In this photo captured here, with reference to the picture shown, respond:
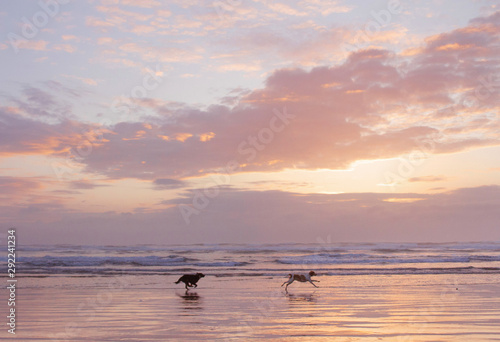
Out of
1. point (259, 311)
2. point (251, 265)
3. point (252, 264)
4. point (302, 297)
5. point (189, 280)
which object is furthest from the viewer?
point (252, 264)

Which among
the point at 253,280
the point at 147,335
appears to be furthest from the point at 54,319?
the point at 253,280

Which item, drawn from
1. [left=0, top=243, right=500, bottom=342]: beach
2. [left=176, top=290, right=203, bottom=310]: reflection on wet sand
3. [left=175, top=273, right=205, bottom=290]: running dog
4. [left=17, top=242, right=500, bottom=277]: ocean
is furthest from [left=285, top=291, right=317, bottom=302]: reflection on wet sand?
[left=17, top=242, right=500, bottom=277]: ocean

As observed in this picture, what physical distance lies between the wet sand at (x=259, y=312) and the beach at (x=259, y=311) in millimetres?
21

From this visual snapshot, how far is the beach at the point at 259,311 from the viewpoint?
933cm

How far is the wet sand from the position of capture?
9.32 metres

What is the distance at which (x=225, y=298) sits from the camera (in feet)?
50.0

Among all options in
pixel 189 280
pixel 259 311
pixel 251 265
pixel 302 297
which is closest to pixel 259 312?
pixel 259 311

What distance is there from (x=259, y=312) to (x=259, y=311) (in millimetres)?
166

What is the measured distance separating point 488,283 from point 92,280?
1840 centimetres

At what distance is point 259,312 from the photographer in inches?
478

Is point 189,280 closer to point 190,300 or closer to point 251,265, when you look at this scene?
point 190,300

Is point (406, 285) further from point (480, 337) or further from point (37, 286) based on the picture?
point (37, 286)

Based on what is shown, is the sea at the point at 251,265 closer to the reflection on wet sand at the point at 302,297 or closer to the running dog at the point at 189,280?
the running dog at the point at 189,280

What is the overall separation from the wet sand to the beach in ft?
0.07
